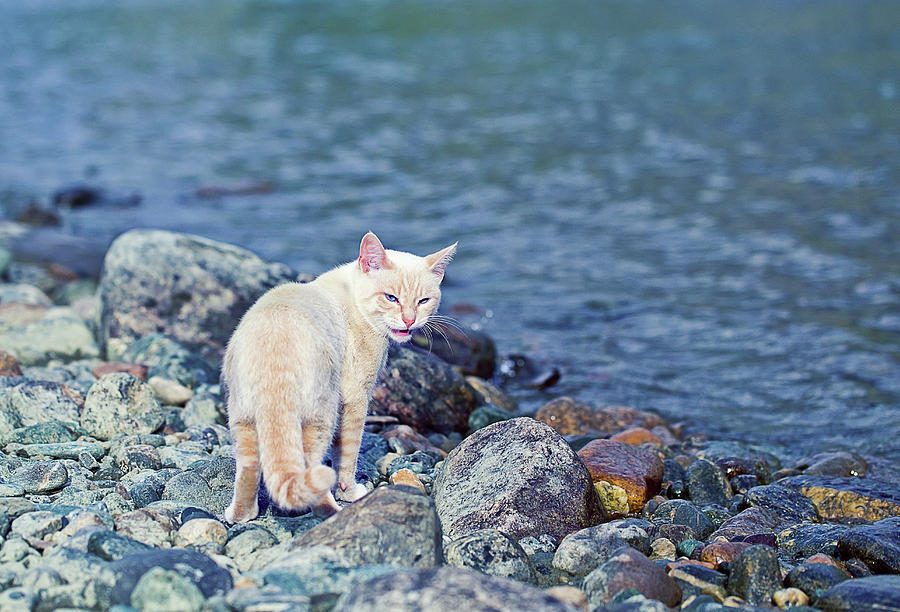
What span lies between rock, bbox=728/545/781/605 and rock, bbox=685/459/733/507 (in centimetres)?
167

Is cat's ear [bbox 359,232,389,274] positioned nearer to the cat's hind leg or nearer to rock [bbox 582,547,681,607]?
the cat's hind leg

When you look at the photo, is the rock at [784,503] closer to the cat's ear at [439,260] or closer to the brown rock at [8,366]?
the cat's ear at [439,260]

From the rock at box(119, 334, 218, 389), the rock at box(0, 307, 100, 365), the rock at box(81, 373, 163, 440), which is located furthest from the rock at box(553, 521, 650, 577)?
the rock at box(0, 307, 100, 365)

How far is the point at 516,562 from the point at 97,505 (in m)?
2.21

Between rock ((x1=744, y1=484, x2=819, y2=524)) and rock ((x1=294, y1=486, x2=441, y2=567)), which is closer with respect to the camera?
rock ((x1=294, y1=486, x2=441, y2=567))

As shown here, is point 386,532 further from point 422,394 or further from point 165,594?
point 422,394

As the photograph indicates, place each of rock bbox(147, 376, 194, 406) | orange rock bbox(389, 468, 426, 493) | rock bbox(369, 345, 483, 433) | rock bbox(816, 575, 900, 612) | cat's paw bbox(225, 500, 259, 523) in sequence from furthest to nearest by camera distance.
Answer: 1. rock bbox(369, 345, 483, 433)
2. rock bbox(147, 376, 194, 406)
3. orange rock bbox(389, 468, 426, 493)
4. cat's paw bbox(225, 500, 259, 523)
5. rock bbox(816, 575, 900, 612)

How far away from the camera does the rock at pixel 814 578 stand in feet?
14.8

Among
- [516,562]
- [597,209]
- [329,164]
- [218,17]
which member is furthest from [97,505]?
[218,17]

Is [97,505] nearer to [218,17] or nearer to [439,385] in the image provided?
[439,385]

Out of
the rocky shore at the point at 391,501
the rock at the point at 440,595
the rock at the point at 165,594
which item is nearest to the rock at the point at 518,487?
the rocky shore at the point at 391,501

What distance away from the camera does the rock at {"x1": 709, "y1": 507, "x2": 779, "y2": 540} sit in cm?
545

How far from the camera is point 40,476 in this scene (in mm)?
5211

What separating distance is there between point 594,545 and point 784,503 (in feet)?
6.63
